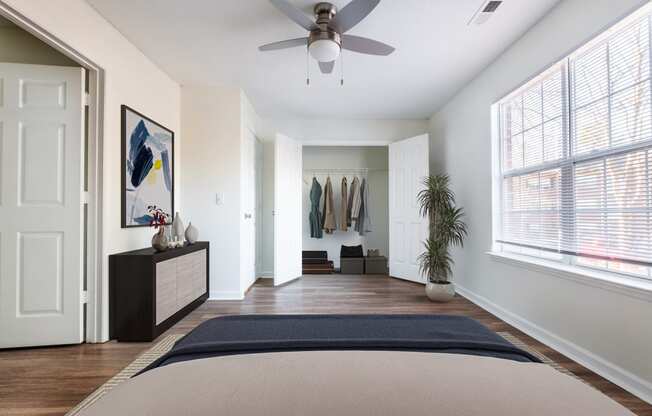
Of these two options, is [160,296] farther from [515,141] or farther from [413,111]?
[413,111]

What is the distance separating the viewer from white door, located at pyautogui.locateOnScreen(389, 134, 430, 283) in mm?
4348

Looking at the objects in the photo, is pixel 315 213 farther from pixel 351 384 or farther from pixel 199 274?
pixel 351 384

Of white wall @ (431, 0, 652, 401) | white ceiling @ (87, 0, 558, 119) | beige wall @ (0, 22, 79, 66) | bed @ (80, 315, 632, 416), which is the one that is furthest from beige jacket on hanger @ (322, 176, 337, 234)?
bed @ (80, 315, 632, 416)

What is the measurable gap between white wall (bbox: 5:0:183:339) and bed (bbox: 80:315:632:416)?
75.2 inches

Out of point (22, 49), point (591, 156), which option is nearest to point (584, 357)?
point (591, 156)

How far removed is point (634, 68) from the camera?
173 centimetres

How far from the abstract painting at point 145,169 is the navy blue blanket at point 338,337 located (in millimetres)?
1881

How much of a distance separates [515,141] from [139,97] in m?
3.48

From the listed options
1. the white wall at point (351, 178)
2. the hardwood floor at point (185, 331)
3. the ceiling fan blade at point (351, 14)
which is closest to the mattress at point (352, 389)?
the hardwood floor at point (185, 331)

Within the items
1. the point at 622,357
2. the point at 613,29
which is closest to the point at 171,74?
the point at 613,29

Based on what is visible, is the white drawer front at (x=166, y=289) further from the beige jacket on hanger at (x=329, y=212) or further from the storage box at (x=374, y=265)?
the storage box at (x=374, y=265)

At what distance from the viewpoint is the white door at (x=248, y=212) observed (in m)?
3.73

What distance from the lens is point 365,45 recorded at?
224 centimetres

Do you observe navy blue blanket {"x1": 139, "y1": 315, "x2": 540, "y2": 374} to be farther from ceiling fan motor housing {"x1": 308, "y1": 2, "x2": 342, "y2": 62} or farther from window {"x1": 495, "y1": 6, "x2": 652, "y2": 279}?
ceiling fan motor housing {"x1": 308, "y1": 2, "x2": 342, "y2": 62}
